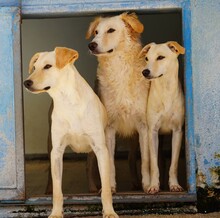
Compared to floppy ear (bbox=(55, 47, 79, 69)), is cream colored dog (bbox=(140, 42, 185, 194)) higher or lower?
lower

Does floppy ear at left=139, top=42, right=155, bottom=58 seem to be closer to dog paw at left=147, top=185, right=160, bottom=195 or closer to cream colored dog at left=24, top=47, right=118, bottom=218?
cream colored dog at left=24, top=47, right=118, bottom=218

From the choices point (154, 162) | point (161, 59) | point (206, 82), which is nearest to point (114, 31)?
point (161, 59)

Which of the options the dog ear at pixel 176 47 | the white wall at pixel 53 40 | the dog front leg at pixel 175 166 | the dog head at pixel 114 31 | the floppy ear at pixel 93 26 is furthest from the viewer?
the white wall at pixel 53 40

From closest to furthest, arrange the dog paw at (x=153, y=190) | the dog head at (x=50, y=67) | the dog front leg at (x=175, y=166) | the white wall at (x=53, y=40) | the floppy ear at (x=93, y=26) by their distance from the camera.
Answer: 1. the dog head at (x=50, y=67)
2. the dog paw at (x=153, y=190)
3. the dog front leg at (x=175, y=166)
4. the floppy ear at (x=93, y=26)
5. the white wall at (x=53, y=40)

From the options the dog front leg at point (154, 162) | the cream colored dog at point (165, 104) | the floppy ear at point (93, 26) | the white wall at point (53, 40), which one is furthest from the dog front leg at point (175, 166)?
the white wall at point (53, 40)

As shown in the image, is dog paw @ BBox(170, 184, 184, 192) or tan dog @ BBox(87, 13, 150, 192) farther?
tan dog @ BBox(87, 13, 150, 192)

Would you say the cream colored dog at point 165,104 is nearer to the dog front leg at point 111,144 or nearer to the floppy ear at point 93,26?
the dog front leg at point 111,144

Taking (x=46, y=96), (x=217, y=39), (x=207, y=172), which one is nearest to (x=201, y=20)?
(x=217, y=39)

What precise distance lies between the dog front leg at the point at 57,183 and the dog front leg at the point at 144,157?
0.95 metres

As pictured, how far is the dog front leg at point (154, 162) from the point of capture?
19.0ft

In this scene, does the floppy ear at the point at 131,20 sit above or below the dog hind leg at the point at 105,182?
above

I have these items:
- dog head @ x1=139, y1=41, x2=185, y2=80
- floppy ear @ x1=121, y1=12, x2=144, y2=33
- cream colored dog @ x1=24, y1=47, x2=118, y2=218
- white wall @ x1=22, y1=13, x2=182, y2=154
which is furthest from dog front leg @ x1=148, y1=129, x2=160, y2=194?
white wall @ x1=22, y1=13, x2=182, y2=154

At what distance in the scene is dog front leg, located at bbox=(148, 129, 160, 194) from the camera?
5781 millimetres

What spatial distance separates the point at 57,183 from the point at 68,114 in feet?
1.88
